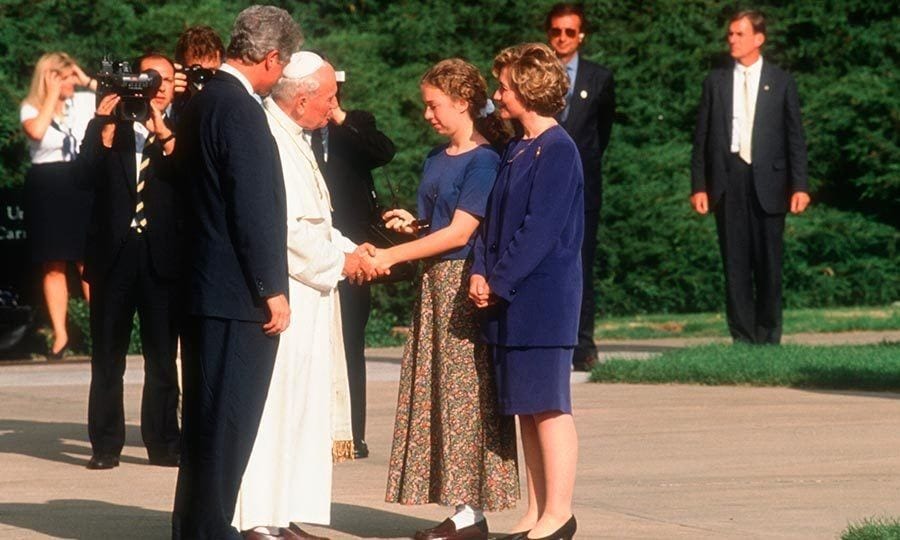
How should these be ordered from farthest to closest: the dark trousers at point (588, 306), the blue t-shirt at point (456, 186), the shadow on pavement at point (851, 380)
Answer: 1. the dark trousers at point (588, 306)
2. the shadow on pavement at point (851, 380)
3. the blue t-shirt at point (456, 186)

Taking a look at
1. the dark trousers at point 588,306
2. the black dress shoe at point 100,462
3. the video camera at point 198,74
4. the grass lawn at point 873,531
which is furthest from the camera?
the dark trousers at point 588,306

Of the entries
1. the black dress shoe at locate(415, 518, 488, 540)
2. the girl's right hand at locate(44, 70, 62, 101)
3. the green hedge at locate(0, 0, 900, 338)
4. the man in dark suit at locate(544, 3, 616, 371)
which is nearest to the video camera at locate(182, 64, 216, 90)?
the black dress shoe at locate(415, 518, 488, 540)

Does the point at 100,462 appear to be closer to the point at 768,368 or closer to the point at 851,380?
the point at 768,368

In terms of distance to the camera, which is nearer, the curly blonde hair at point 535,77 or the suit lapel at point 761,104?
the curly blonde hair at point 535,77

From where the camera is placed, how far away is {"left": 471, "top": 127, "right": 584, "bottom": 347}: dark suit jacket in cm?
671

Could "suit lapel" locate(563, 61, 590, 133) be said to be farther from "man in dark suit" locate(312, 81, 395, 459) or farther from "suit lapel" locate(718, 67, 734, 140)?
"man in dark suit" locate(312, 81, 395, 459)

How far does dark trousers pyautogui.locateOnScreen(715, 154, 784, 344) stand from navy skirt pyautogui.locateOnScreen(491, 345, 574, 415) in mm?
6337

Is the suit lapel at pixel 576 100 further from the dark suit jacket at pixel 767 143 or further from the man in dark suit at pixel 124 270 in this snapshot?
the man in dark suit at pixel 124 270

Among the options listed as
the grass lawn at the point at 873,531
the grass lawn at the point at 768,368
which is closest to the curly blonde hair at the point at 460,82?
the grass lawn at the point at 873,531

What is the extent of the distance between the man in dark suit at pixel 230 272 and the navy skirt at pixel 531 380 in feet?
2.74

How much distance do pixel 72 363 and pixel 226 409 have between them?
775cm

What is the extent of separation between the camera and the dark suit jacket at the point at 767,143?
42.2ft

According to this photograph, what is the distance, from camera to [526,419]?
6930mm

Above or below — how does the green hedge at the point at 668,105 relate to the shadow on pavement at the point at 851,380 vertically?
above
